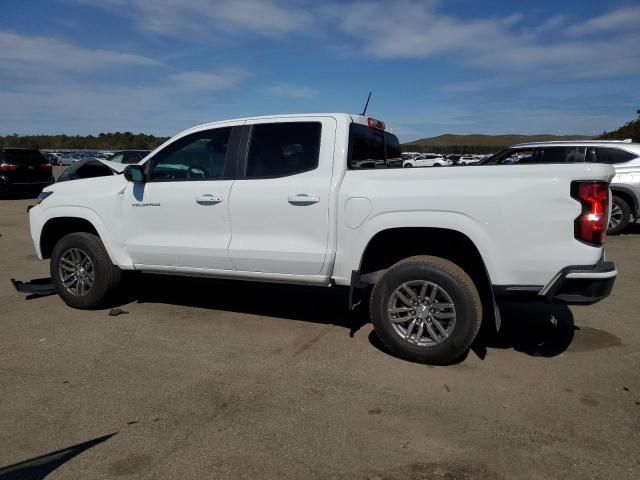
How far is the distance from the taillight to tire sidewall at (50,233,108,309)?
173 inches

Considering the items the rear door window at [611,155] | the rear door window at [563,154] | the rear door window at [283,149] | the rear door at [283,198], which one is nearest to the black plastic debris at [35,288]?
the rear door at [283,198]

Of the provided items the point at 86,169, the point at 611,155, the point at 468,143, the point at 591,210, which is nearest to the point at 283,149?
the point at 591,210

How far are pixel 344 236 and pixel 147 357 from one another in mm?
1907

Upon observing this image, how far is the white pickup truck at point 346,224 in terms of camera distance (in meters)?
3.69

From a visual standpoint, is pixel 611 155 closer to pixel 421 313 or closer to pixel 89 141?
pixel 421 313

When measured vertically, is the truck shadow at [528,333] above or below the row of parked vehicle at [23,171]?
below

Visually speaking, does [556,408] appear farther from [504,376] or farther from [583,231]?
[583,231]

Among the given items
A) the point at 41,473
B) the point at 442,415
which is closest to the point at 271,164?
the point at 442,415

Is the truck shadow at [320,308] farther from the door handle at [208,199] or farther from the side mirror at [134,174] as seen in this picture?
the side mirror at [134,174]

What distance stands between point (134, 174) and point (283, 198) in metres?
1.63

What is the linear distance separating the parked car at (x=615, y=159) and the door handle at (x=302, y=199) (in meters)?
7.11

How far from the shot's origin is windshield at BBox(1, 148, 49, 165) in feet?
55.2

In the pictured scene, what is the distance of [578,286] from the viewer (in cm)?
369

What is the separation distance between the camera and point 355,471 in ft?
9.21
